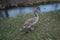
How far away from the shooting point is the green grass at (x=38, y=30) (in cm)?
743

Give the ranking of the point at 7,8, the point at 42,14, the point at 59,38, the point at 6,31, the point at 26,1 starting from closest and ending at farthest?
the point at 59,38 < the point at 6,31 < the point at 42,14 < the point at 7,8 < the point at 26,1

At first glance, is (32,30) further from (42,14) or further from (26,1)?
(26,1)

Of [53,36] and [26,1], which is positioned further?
[26,1]

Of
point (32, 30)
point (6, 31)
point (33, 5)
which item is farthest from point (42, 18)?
point (33, 5)

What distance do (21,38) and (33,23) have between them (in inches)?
32.8

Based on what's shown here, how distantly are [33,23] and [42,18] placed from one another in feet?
5.12

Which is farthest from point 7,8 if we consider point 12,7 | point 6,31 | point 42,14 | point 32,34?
point 32,34

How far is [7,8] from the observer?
38.7 feet

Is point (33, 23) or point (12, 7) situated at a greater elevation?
point (33, 23)

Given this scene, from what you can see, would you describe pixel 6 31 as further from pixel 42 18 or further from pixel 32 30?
pixel 42 18

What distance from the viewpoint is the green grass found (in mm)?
7434

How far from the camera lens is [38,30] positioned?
782 centimetres

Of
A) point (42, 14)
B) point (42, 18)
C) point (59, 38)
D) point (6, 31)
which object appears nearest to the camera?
point (59, 38)

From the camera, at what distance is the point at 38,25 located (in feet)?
27.1
